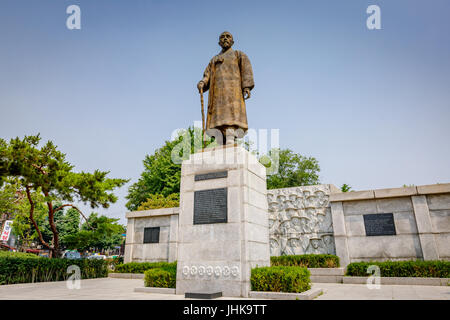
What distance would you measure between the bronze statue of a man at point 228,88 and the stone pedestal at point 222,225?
0.89 metres

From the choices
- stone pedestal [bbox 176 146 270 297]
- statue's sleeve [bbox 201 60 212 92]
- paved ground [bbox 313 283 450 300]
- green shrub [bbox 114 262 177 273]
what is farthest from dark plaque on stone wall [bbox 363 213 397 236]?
green shrub [bbox 114 262 177 273]

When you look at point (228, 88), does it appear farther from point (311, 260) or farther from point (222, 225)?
point (311, 260)

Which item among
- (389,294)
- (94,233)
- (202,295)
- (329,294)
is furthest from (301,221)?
(94,233)

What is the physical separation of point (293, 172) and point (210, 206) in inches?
1128

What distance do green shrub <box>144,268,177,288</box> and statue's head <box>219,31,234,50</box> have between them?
7.36m

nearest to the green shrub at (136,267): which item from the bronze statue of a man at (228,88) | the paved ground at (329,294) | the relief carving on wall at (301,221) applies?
the paved ground at (329,294)

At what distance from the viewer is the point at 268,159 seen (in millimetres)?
36719

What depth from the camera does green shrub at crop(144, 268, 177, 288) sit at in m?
7.95

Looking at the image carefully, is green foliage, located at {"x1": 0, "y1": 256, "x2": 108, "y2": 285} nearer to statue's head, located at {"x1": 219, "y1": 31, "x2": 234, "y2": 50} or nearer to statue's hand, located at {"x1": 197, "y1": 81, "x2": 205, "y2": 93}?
statue's hand, located at {"x1": 197, "y1": 81, "x2": 205, "y2": 93}

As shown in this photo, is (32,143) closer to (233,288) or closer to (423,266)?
(233,288)

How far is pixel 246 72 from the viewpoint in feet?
30.0

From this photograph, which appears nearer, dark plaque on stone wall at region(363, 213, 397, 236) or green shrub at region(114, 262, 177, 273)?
dark plaque on stone wall at region(363, 213, 397, 236)

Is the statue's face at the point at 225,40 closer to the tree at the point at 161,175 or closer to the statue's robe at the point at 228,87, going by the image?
the statue's robe at the point at 228,87

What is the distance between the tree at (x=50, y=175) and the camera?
462 inches
